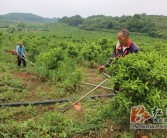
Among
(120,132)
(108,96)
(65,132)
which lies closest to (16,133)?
(65,132)

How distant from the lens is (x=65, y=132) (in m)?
5.28

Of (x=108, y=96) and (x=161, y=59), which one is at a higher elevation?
(x=161, y=59)

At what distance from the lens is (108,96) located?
8.05 meters

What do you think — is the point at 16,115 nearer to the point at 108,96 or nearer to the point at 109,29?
the point at 108,96

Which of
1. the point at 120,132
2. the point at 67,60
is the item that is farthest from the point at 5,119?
the point at 67,60

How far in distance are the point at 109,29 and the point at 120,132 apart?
194 ft

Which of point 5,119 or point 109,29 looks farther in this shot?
point 109,29

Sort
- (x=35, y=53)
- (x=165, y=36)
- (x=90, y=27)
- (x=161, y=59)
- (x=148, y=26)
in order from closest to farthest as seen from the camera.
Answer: (x=161, y=59) → (x=35, y=53) → (x=165, y=36) → (x=148, y=26) → (x=90, y=27)

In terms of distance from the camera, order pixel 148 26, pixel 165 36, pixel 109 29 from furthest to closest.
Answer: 1. pixel 109 29
2. pixel 148 26
3. pixel 165 36

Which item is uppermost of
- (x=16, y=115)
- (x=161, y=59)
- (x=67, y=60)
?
(x=161, y=59)

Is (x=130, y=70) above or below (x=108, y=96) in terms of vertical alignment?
above

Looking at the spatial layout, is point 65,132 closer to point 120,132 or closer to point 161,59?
point 120,132

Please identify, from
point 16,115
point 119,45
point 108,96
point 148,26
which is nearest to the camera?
point 119,45

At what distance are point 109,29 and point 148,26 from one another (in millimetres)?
10070
